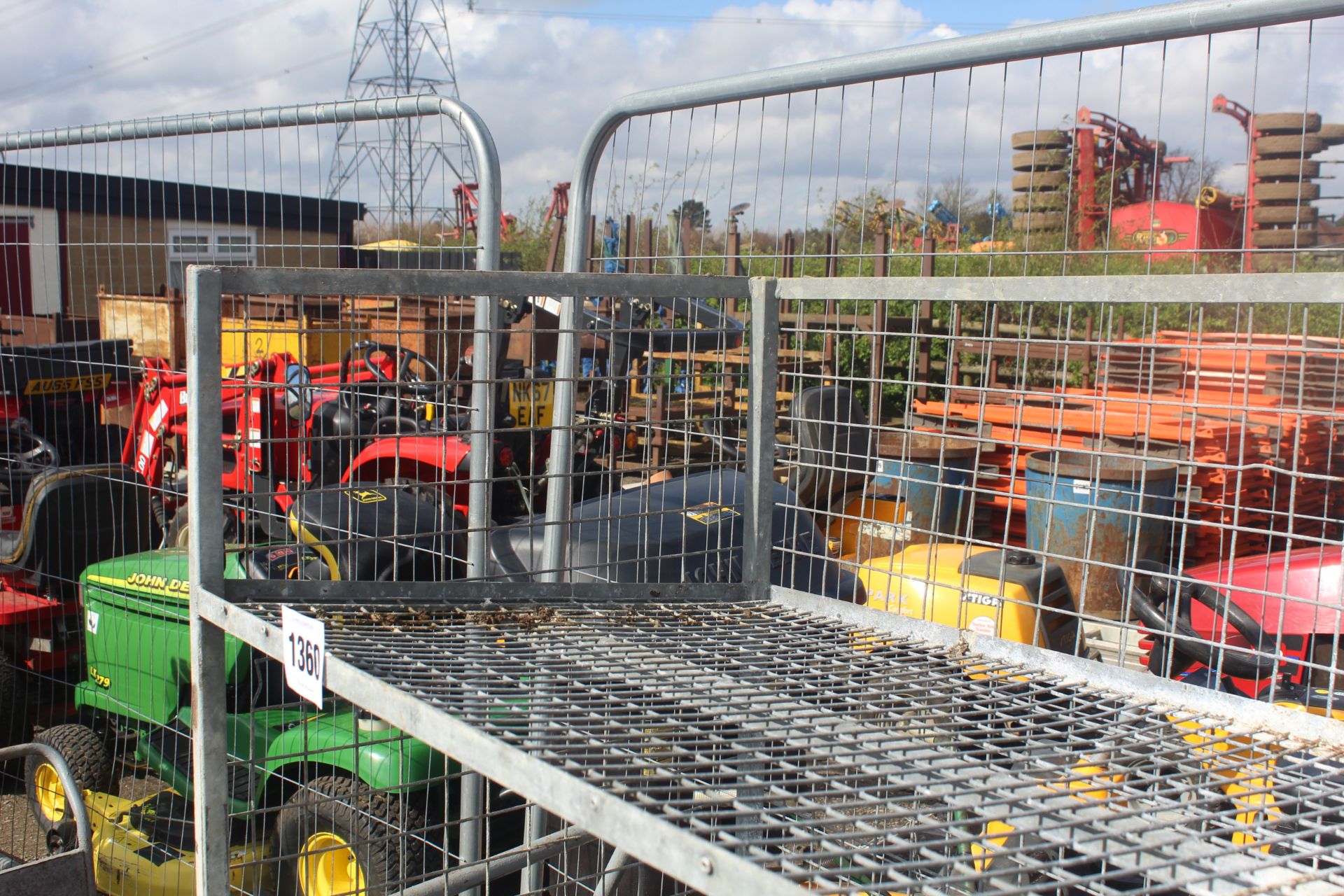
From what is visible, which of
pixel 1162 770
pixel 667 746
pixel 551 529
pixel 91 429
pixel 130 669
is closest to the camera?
pixel 667 746

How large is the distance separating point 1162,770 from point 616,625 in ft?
3.12

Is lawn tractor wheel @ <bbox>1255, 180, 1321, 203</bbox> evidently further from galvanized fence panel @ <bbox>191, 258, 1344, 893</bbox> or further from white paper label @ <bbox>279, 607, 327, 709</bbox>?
white paper label @ <bbox>279, 607, 327, 709</bbox>

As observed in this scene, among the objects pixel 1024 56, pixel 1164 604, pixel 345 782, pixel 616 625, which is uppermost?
pixel 1024 56

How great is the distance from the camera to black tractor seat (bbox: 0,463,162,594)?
13.8ft

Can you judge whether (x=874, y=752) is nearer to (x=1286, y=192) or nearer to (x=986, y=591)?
(x=986, y=591)

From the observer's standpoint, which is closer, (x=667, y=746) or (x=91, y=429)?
(x=667, y=746)

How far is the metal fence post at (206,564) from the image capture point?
5.68 feet

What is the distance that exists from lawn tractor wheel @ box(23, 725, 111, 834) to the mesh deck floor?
2559 millimetres

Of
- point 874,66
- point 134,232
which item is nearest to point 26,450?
point 134,232

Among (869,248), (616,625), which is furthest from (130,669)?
(869,248)

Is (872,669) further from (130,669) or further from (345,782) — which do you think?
(130,669)

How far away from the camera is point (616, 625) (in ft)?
6.52

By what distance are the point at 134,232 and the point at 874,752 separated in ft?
18.1

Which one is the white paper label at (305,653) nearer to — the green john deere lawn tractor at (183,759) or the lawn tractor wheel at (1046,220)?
the green john deere lawn tractor at (183,759)
